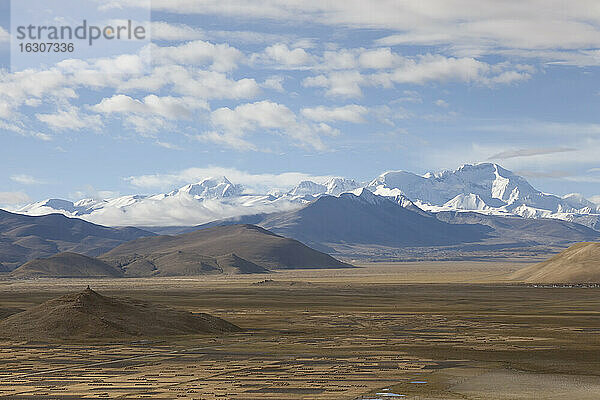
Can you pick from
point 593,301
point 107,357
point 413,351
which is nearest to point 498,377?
point 413,351

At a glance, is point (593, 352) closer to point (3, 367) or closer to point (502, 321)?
point (502, 321)

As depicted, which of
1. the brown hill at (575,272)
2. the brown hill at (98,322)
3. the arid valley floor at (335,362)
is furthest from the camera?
the brown hill at (575,272)

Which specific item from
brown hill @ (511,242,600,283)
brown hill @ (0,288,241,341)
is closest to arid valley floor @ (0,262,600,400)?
brown hill @ (0,288,241,341)

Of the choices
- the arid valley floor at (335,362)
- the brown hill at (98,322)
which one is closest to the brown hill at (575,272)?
the arid valley floor at (335,362)

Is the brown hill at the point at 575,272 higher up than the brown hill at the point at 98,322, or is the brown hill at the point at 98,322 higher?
the brown hill at the point at 98,322

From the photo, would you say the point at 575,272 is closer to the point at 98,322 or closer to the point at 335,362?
the point at 98,322

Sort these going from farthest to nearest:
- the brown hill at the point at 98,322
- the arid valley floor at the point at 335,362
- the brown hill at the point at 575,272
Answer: the brown hill at the point at 575,272 < the brown hill at the point at 98,322 < the arid valley floor at the point at 335,362

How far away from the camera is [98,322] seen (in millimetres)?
64938

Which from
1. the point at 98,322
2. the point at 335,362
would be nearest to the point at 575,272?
the point at 98,322

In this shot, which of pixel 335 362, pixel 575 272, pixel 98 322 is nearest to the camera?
pixel 335 362

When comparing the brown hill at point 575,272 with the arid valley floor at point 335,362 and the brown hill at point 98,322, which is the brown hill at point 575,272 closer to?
the arid valley floor at point 335,362

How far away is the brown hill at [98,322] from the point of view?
63250 millimetres

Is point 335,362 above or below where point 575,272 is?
above

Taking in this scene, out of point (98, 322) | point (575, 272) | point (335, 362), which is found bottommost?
point (575, 272)
